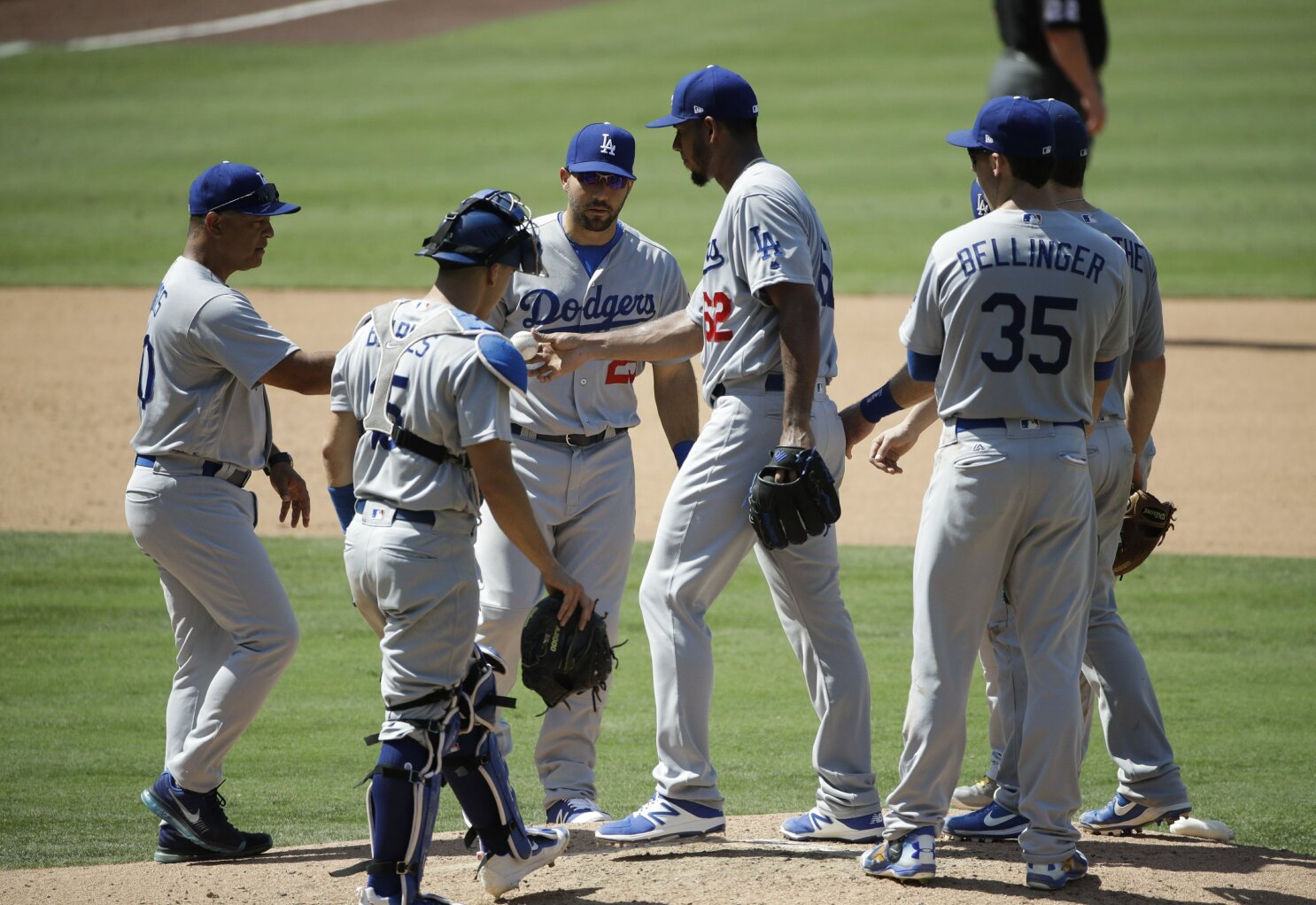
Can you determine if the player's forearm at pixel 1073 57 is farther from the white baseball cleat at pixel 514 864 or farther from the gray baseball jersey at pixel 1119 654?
the white baseball cleat at pixel 514 864

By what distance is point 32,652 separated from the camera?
7.43m

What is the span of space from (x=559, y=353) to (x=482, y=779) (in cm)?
140

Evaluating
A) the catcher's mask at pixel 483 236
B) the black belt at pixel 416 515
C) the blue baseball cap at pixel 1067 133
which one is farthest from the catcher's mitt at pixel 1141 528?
the black belt at pixel 416 515

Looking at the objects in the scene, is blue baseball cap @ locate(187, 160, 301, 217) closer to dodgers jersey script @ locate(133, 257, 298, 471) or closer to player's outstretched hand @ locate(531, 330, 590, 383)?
dodgers jersey script @ locate(133, 257, 298, 471)

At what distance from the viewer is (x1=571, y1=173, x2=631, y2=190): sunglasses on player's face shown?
18.1 feet

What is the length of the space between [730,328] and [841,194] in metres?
17.0

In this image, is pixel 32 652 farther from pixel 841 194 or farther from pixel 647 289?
pixel 841 194

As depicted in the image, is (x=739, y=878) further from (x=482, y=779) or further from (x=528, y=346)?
(x=528, y=346)

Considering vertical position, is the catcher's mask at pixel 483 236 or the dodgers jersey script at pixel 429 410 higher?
the catcher's mask at pixel 483 236

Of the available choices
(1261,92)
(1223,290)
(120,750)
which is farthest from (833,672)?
(1261,92)

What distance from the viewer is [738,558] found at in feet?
16.1

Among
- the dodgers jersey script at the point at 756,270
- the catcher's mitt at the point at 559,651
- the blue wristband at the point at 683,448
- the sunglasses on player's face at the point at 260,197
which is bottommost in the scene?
the catcher's mitt at the point at 559,651

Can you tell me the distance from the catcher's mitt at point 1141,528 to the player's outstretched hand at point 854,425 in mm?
932

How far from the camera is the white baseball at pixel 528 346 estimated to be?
4.95 metres
